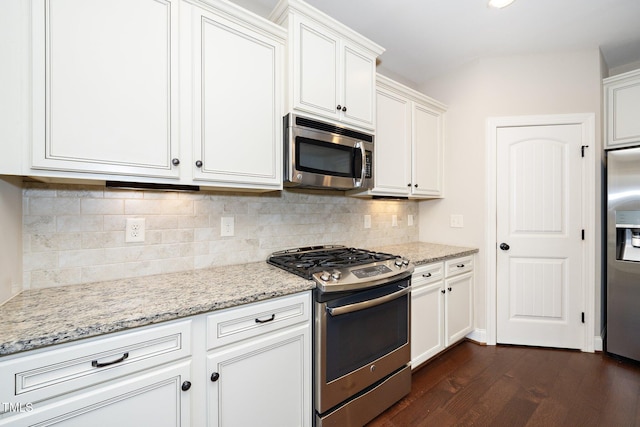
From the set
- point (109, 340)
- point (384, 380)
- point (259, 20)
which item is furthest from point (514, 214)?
point (109, 340)

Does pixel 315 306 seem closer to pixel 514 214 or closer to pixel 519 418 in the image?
pixel 519 418

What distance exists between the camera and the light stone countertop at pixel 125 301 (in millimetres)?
836

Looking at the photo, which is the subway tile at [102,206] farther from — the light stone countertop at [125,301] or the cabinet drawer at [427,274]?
the cabinet drawer at [427,274]

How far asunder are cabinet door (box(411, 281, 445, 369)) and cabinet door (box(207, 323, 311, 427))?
980 millimetres

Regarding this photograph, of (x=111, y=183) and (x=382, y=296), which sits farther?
(x=382, y=296)

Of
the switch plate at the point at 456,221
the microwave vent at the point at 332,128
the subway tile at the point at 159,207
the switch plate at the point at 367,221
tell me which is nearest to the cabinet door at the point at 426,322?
the switch plate at the point at 367,221

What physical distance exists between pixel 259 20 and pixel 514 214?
269 cm

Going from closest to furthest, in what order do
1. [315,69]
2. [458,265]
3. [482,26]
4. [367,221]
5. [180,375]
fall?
[180,375], [315,69], [482,26], [458,265], [367,221]

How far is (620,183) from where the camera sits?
2285 millimetres

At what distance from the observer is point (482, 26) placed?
2217 millimetres

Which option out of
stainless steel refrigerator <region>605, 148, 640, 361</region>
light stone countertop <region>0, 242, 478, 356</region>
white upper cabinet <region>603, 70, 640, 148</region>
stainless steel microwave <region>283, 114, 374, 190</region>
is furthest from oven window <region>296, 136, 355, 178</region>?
white upper cabinet <region>603, 70, 640, 148</region>

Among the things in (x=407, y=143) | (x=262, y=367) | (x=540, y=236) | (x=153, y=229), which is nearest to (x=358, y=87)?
(x=407, y=143)

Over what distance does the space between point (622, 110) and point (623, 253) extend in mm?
1273

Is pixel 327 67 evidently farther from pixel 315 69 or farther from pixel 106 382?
pixel 106 382
